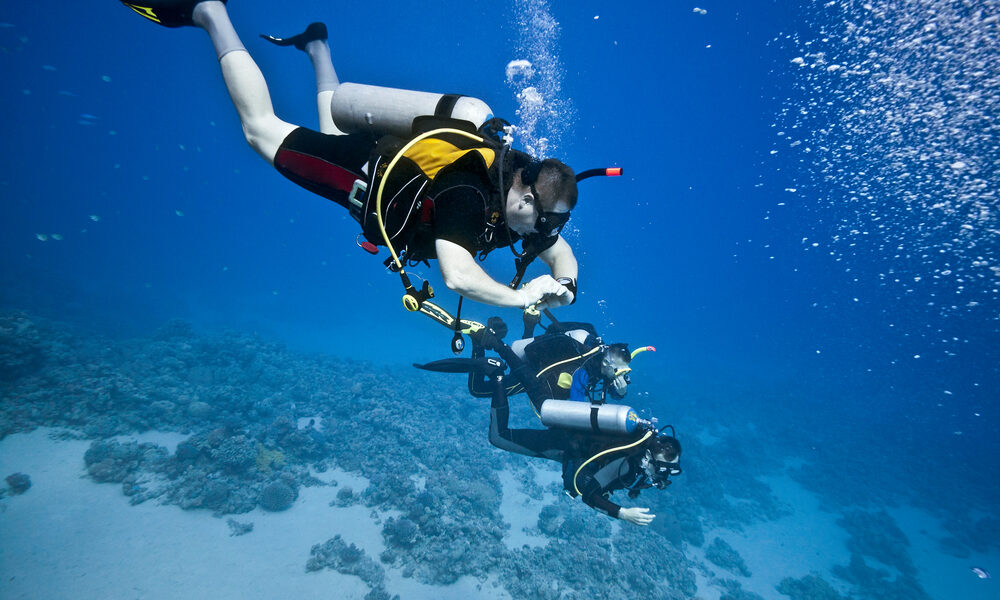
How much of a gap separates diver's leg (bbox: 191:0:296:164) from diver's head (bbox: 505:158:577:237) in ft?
7.31

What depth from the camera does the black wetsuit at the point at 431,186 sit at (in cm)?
244

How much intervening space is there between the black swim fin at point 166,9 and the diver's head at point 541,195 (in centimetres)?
318

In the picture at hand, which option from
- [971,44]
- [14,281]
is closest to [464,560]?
[971,44]

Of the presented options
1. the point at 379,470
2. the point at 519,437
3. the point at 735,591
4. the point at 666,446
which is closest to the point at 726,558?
the point at 735,591

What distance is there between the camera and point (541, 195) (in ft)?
8.84

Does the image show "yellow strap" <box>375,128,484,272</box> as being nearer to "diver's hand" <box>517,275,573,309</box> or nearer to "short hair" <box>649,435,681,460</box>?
"diver's hand" <box>517,275,573,309</box>

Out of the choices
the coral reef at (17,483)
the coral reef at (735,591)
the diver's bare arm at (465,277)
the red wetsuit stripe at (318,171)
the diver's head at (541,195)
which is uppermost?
the coral reef at (735,591)

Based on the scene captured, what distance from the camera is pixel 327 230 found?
105375mm

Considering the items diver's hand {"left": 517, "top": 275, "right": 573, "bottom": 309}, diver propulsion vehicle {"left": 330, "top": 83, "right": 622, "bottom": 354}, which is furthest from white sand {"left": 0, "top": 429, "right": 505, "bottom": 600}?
diver's hand {"left": 517, "top": 275, "right": 573, "bottom": 309}

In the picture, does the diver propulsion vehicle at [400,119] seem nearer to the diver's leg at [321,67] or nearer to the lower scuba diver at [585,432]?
the diver's leg at [321,67]

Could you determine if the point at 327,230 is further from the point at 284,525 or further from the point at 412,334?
the point at 284,525

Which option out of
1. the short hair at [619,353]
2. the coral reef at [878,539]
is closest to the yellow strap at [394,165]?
the short hair at [619,353]

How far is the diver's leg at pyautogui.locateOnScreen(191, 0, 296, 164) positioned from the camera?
10.5 ft

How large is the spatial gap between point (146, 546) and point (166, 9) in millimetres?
10183
